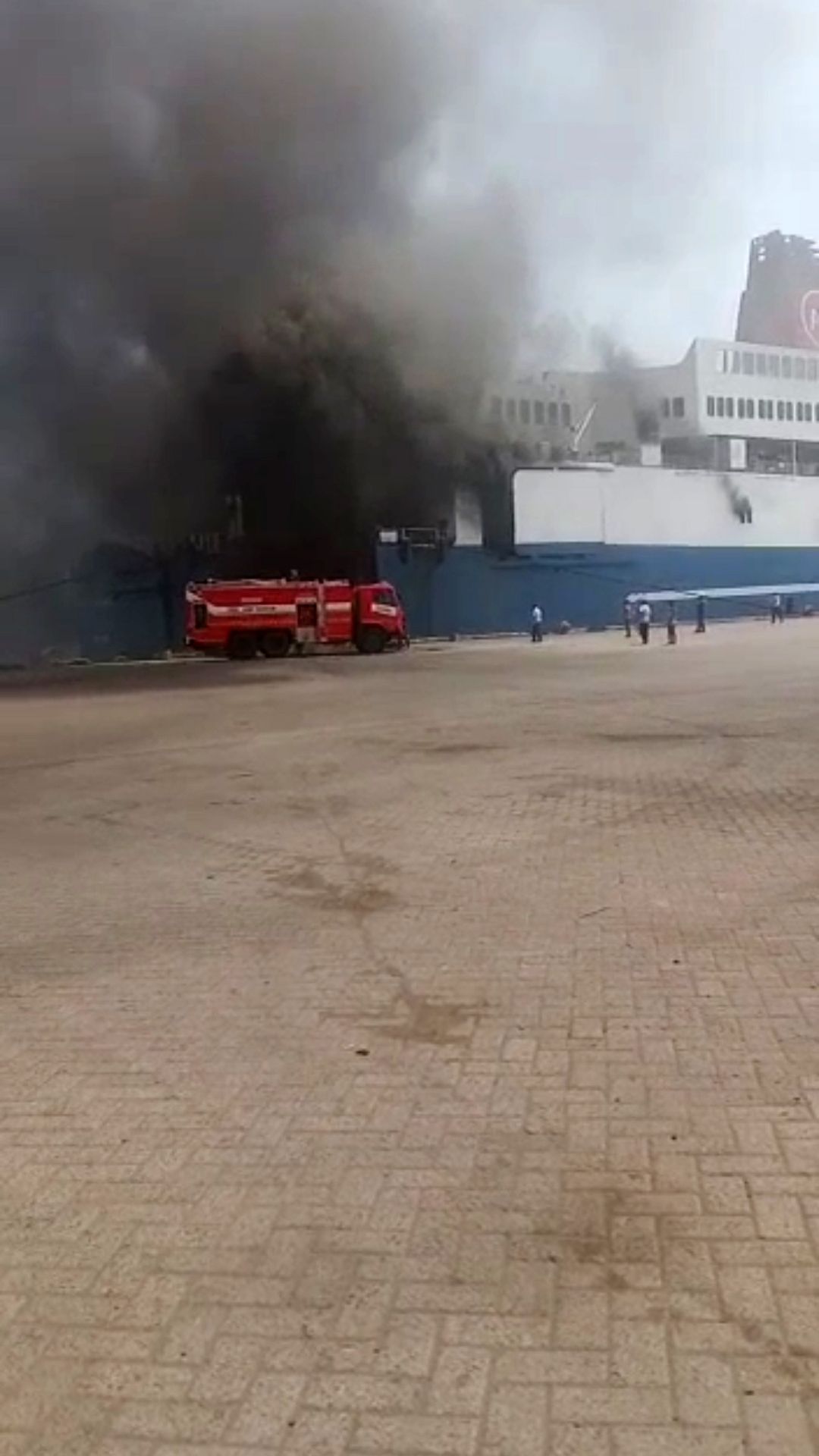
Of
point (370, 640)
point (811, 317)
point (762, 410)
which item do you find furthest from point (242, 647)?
point (811, 317)

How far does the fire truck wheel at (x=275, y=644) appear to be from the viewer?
83.4 ft

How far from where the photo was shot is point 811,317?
4906 cm

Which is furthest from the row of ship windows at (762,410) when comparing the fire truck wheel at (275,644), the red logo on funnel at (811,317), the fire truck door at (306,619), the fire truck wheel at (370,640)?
the fire truck wheel at (275,644)

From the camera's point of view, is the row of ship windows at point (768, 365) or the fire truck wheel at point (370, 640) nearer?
the fire truck wheel at point (370, 640)

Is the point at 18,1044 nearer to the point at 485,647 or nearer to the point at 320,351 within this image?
the point at 485,647

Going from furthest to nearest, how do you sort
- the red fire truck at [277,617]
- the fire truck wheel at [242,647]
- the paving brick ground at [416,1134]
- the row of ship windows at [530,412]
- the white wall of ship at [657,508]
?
1. the row of ship windows at [530,412]
2. the white wall of ship at [657,508]
3. the fire truck wheel at [242,647]
4. the red fire truck at [277,617]
5. the paving brick ground at [416,1134]

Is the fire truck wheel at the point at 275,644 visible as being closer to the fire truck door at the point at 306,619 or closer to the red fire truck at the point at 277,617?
the red fire truck at the point at 277,617

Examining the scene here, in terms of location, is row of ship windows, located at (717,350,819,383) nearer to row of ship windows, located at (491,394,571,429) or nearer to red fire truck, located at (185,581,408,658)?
row of ship windows, located at (491,394,571,429)

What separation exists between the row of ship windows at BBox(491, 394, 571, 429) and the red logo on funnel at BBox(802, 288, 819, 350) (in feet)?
52.9

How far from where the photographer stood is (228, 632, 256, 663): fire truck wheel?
2538 cm

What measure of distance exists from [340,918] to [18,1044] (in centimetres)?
161

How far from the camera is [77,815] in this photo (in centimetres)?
798

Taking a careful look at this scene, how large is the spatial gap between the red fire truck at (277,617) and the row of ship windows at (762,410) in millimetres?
20596

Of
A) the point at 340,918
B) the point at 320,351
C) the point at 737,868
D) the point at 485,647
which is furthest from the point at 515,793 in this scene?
the point at 320,351
